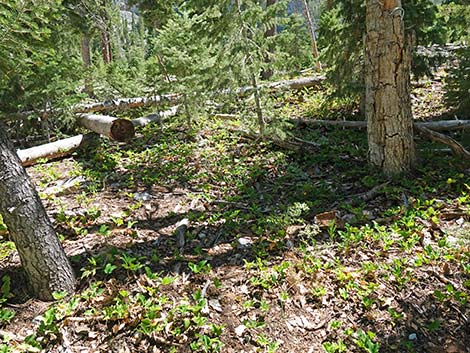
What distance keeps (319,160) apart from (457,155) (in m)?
2.33

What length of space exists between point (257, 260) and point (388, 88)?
3.44 m

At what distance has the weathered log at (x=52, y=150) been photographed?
6.70m

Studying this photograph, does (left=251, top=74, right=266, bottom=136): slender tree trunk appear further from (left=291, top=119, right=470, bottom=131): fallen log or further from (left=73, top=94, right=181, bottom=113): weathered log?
(left=73, top=94, right=181, bottom=113): weathered log

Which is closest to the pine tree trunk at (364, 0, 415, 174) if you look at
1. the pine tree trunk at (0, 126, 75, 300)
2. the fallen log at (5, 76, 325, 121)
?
the fallen log at (5, 76, 325, 121)

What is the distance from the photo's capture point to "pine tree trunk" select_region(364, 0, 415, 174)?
4.88 metres

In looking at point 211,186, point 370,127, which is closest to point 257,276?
point 211,186

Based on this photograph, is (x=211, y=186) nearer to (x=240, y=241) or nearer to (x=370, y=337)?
(x=240, y=241)

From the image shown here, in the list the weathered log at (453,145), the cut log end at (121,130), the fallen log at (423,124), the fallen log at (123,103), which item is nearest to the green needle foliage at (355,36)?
the fallen log at (423,124)

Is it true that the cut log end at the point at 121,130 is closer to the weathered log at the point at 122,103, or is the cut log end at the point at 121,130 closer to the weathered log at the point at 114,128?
the weathered log at the point at 114,128

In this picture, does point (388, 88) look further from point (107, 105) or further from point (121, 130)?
point (107, 105)

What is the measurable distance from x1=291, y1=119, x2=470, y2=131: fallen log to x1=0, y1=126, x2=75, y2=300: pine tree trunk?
628 centimetres

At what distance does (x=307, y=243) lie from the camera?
4.11m

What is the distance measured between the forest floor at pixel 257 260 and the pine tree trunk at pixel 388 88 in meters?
0.40

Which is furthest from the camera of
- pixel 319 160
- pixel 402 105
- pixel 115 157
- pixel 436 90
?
pixel 436 90
